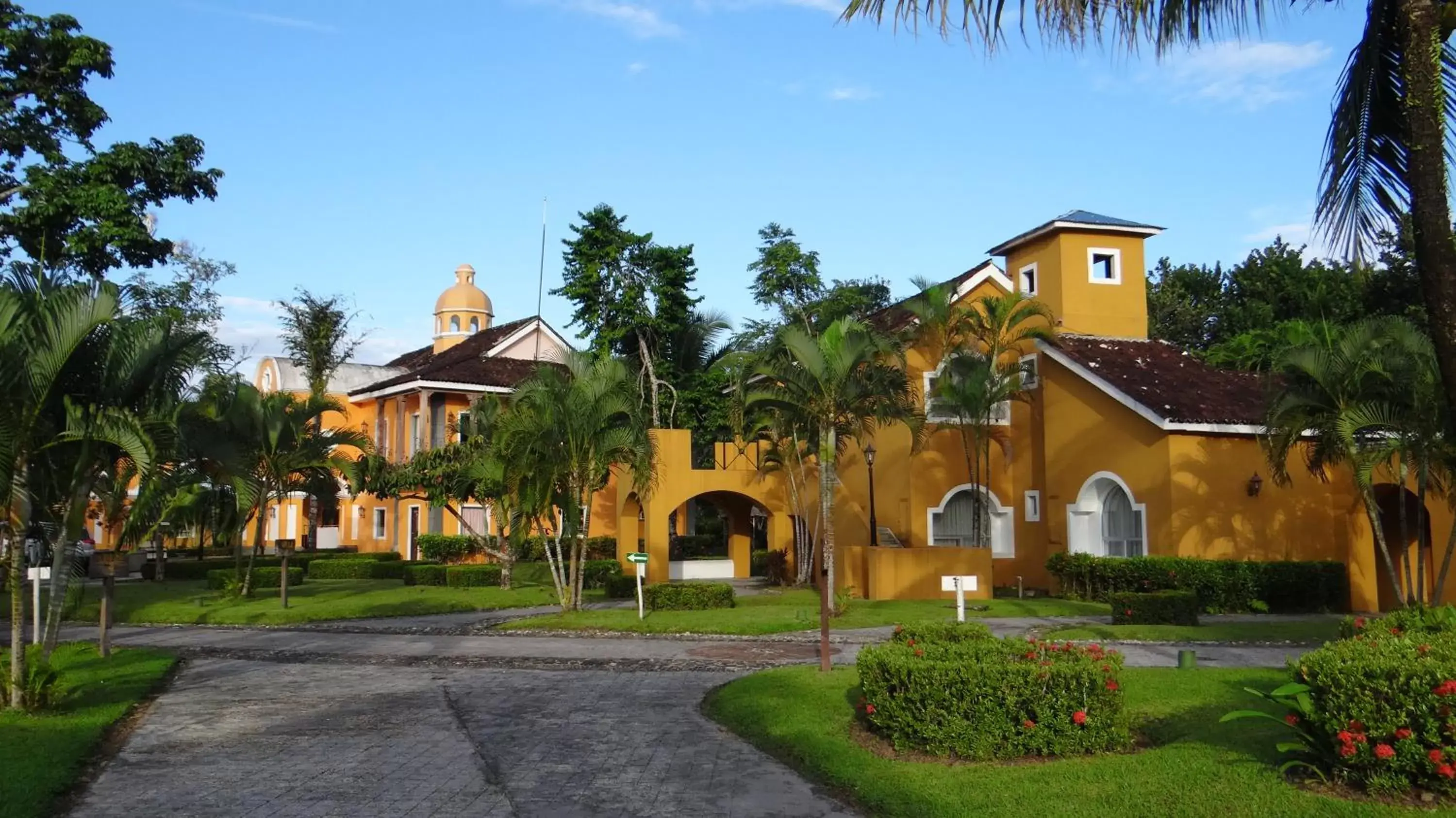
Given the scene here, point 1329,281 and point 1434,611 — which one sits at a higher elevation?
point 1329,281

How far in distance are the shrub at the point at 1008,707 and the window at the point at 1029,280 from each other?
20872 millimetres

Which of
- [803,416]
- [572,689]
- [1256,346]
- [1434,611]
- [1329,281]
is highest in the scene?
[1329,281]

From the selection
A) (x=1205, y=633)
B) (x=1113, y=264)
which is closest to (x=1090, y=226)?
(x=1113, y=264)

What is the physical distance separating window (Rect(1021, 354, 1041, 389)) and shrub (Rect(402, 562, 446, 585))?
49.6 ft

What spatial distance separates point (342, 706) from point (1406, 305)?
31.7 m

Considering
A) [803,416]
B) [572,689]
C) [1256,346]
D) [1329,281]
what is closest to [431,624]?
[803,416]

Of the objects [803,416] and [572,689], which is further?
[803,416]

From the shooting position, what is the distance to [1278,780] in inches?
260

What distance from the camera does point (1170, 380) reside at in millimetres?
24359

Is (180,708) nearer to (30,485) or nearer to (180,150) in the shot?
(30,485)

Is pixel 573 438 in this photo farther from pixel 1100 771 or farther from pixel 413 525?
pixel 413 525

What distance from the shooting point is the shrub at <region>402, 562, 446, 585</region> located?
2955 centimetres

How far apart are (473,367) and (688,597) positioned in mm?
21715

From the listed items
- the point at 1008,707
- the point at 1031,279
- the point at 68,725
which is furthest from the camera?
the point at 1031,279
